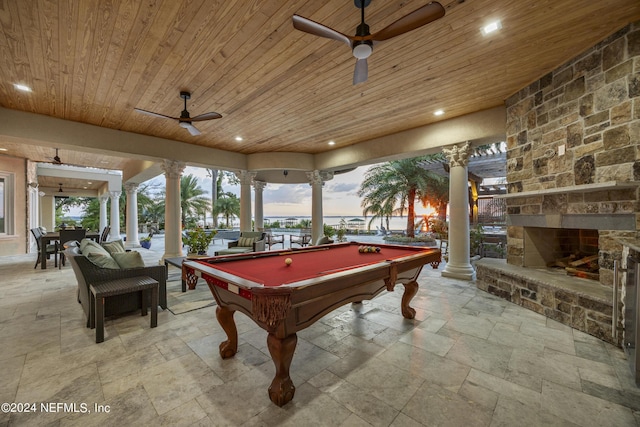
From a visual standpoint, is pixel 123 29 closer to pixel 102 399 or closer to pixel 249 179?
pixel 102 399

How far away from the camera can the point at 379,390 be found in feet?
6.70

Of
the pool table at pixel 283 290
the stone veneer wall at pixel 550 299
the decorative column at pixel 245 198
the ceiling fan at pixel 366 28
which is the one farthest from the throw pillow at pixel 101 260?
the stone veneer wall at pixel 550 299

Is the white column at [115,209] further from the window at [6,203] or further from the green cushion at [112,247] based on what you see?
the green cushion at [112,247]

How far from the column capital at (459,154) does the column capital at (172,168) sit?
674 cm

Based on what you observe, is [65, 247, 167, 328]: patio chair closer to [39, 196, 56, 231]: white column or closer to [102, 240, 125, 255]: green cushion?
[102, 240, 125, 255]: green cushion

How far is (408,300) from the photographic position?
11.3 ft

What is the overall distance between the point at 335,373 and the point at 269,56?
11.9 feet

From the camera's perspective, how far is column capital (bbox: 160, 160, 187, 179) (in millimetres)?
6938

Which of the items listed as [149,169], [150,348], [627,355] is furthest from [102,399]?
[149,169]

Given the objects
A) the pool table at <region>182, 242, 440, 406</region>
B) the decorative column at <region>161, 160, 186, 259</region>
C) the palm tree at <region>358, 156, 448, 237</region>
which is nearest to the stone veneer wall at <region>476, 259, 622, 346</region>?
the pool table at <region>182, 242, 440, 406</region>

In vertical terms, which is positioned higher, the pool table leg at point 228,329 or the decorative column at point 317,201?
the decorative column at point 317,201

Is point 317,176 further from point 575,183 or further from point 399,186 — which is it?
point 575,183

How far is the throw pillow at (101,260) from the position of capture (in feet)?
10.5

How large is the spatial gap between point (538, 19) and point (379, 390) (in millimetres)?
3882
